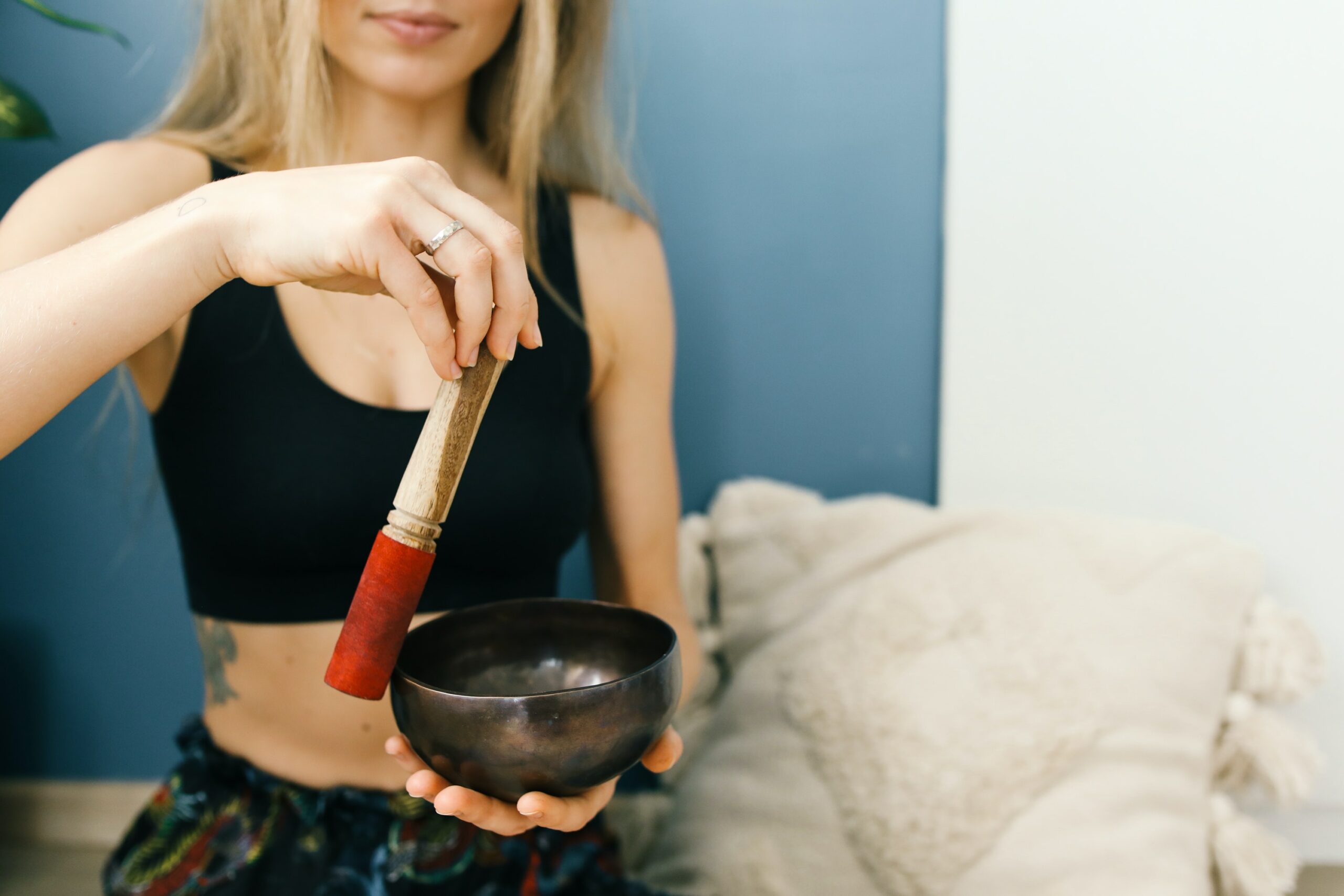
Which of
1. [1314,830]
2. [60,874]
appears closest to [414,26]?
[60,874]

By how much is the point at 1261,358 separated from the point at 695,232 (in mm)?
725

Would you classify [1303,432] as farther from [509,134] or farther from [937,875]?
[509,134]

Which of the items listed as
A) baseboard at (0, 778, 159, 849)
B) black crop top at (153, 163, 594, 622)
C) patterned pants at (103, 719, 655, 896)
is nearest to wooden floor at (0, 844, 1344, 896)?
baseboard at (0, 778, 159, 849)

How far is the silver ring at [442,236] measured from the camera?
567 millimetres

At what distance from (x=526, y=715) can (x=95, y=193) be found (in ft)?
2.20

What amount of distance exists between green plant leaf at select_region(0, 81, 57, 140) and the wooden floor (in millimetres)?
957

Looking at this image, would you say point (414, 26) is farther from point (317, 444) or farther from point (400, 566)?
point (400, 566)

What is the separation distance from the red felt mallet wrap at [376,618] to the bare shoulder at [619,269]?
1.77ft

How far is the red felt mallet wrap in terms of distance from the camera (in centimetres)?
57

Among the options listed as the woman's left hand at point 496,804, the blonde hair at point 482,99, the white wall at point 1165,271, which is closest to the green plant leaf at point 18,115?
the blonde hair at point 482,99

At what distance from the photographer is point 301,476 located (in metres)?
0.88

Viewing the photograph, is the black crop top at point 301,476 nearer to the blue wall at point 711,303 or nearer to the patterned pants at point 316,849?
the patterned pants at point 316,849

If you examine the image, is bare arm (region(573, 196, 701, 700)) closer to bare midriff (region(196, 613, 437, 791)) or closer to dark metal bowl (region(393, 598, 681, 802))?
bare midriff (region(196, 613, 437, 791))

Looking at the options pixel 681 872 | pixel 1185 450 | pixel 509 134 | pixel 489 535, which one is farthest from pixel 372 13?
pixel 1185 450
